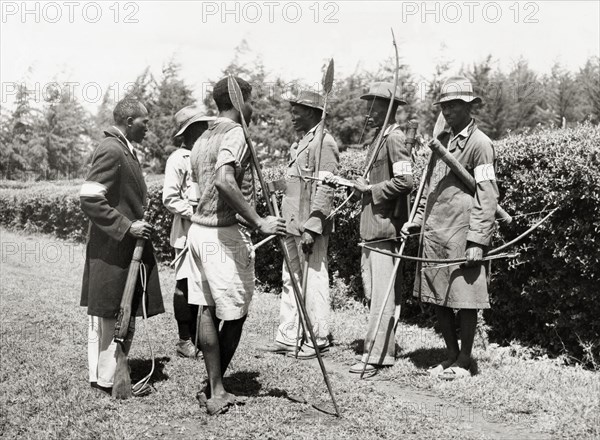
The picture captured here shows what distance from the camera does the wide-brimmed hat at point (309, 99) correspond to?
6.34 m

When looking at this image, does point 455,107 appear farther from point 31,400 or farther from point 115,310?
point 31,400

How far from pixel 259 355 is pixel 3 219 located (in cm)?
2149

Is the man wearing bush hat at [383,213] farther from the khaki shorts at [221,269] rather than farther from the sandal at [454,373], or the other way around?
the khaki shorts at [221,269]

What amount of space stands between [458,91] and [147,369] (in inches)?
143

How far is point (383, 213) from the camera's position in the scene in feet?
19.1

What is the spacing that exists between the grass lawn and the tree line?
16.3 m

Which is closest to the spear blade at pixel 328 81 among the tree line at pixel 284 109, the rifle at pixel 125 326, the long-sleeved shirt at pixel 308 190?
the long-sleeved shirt at pixel 308 190

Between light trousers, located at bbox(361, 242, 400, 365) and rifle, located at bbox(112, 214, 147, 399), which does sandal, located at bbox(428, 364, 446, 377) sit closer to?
light trousers, located at bbox(361, 242, 400, 365)

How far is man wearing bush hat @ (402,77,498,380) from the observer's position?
16.9 feet

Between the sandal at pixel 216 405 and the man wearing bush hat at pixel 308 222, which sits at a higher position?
the man wearing bush hat at pixel 308 222

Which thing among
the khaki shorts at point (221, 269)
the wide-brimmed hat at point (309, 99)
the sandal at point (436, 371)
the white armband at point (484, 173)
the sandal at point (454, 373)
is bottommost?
the sandal at point (436, 371)

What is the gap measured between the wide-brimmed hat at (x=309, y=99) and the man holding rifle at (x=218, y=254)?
1.72 m

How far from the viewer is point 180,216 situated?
6.36 meters

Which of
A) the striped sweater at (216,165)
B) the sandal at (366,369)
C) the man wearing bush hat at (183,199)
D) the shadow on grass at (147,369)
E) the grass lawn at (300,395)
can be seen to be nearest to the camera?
the grass lawn at (300,395)
